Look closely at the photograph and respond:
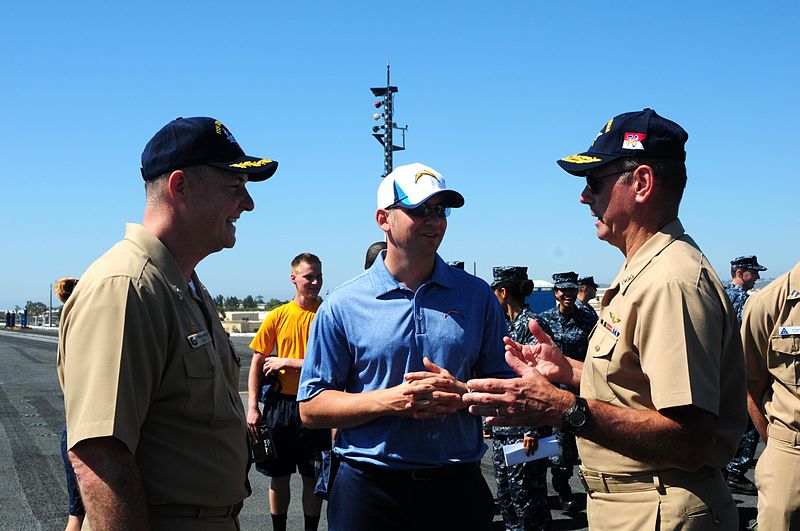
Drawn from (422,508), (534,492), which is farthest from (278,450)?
(422,508)

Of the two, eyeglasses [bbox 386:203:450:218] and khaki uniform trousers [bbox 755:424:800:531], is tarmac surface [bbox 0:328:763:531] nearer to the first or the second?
eyeglasses [bbox 386:203:450:218]

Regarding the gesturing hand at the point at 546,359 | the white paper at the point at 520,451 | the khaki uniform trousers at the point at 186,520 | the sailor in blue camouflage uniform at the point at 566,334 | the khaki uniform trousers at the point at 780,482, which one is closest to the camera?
the khaki uniform trousers at the point at 186,520

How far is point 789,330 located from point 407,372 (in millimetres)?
2276

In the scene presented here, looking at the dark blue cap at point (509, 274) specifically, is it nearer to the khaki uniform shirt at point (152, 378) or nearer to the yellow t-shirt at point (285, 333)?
the yellow t-shirt at point (285, 333)

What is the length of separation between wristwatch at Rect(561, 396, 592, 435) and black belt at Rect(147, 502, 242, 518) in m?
1.19

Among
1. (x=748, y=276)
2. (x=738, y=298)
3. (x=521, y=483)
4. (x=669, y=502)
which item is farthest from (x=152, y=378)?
(x=748, y=276)

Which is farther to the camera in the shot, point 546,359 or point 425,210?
point 425,210

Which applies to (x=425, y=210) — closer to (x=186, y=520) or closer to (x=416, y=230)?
(x=416, y=230)

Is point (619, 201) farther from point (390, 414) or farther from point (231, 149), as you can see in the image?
point (231, 149)

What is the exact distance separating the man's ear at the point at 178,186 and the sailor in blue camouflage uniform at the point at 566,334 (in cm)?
497

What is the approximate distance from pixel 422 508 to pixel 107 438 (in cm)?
153

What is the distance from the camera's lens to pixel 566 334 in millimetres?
7699

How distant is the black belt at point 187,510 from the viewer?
2386mm

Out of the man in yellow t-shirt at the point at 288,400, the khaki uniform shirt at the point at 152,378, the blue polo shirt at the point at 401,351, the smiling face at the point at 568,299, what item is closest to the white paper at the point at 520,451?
the blue polo shirt at the point at 401,351
